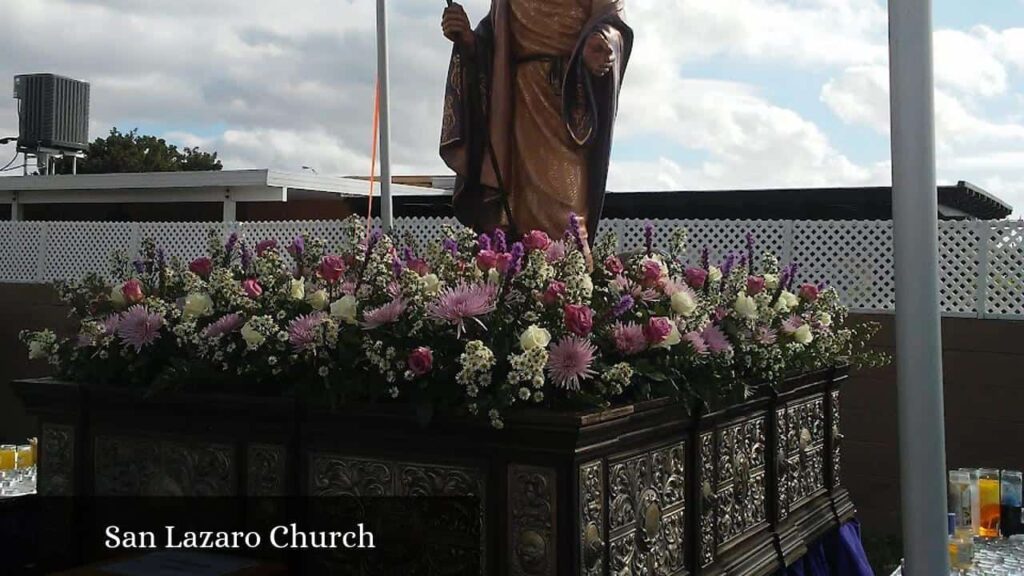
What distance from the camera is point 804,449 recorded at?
381cm

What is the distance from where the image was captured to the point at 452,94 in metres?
4.30

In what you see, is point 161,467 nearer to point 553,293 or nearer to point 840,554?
point 553,293

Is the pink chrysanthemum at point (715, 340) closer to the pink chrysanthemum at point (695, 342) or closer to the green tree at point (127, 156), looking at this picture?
the pink chrysanthemum at point (695, 342)

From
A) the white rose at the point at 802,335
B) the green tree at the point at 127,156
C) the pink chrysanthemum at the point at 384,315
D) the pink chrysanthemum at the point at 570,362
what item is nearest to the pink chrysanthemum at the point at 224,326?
the pink chrysanthemum at the point at 384,315

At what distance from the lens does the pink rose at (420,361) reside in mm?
2316

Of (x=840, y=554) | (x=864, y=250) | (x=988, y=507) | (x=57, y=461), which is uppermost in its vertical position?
(x=864, y=250)

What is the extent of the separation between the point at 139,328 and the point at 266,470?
562 millimetres

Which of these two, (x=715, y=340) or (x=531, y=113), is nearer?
(x=715, y=340)

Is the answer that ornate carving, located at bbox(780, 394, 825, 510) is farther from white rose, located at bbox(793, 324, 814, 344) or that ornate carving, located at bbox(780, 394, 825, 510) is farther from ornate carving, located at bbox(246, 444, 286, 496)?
ornate carving, located at bbox(246, 444, 286, 496)

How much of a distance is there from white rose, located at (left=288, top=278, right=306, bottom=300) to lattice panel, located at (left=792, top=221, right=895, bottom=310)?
213 inches

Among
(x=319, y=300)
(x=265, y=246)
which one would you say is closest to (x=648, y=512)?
(x=319, y=300)

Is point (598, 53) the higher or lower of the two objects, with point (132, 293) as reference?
higher

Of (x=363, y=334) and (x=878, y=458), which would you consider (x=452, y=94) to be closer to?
(x=363, y=334)

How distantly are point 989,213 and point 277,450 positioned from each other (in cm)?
1092
